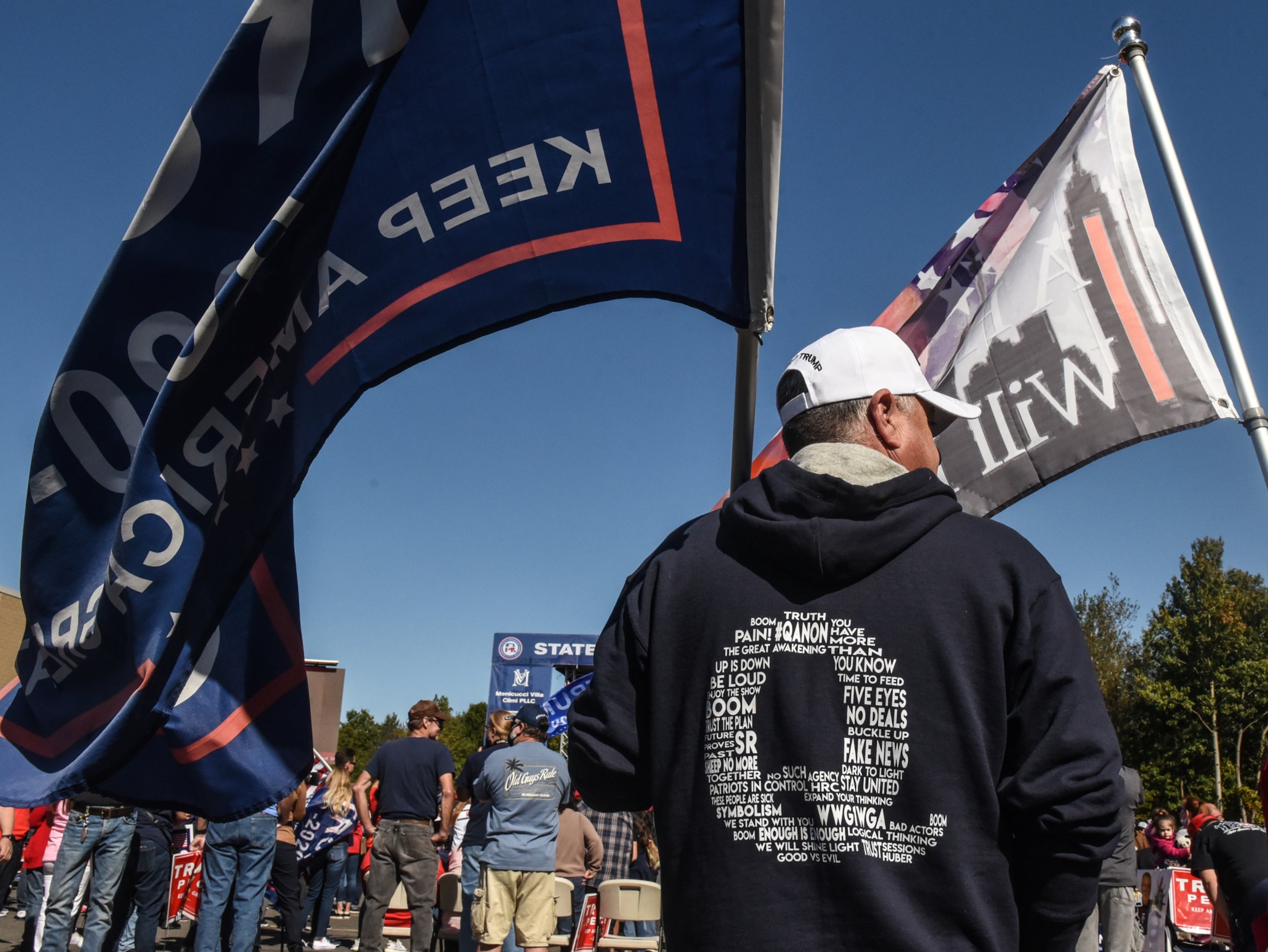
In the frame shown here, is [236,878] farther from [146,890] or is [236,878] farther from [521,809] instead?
[521,809]

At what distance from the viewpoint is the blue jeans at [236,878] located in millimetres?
7828

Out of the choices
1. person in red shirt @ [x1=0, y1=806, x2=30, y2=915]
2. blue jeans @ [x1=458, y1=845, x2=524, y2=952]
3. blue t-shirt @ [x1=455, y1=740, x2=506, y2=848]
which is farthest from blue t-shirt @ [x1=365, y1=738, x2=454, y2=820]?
person in red shirt @ [x1=0, y1=806, x2=30, y2=915]

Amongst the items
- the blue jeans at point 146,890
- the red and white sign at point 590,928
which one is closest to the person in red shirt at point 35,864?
the blue jeans at point 146,890

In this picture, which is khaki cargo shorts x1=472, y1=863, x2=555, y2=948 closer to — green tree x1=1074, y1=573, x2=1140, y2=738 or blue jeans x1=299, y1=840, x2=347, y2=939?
blue jeans x1=299, y1=840, x2=347, y2=939

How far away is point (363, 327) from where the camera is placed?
9.18ft

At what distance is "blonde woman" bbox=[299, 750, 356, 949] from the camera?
1057 centimetres

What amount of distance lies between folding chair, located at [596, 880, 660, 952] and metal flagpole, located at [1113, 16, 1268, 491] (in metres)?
5.72

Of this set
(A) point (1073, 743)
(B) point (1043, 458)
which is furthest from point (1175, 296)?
(A) point (1073, 743)

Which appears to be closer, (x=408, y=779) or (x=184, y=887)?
(x=408, y=779)

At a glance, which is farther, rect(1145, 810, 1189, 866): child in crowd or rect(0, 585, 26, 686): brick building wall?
rect(0, 585, 26, 686): brick building wall

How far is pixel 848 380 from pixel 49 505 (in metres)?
2.29

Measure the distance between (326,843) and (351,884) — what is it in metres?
4.35

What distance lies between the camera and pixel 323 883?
1078 cm

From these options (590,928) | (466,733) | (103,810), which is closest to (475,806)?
Answer: (590,928)
